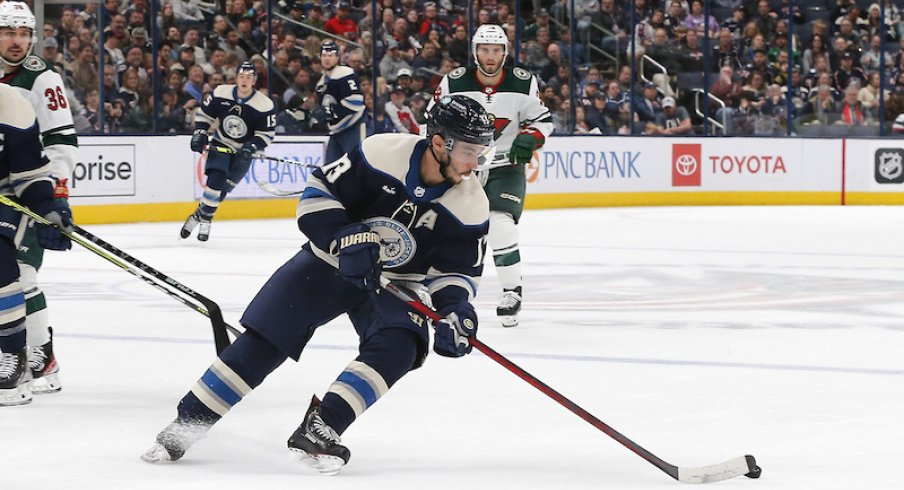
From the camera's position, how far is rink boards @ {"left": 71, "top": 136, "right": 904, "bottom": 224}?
41.7 ft

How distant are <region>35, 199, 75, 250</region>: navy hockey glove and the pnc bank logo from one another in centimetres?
1172

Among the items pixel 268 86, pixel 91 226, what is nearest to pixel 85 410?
pixel 91 226

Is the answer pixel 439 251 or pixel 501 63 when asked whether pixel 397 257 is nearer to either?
pixel 439 251

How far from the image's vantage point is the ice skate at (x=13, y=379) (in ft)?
13.0

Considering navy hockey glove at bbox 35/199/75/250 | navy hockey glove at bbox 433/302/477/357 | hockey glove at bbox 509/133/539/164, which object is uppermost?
hockey glove at bbox 509/133/539/164

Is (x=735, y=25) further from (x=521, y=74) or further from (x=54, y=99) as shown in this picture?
(x=54, y=99)

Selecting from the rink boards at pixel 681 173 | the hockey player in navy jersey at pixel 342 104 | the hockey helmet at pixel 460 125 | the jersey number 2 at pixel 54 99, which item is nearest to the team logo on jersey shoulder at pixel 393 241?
the hockey helmet at pixel 460 125

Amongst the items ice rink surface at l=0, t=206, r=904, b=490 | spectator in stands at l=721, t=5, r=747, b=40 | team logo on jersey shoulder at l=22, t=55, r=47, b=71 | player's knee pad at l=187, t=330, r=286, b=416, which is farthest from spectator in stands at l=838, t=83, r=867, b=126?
player's knee pad at l=187, t=330, r=286, b=416

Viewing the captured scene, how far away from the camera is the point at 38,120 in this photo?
4.21 m

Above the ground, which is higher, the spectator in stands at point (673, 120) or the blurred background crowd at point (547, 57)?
the blurred background crowd at point (547, 57)

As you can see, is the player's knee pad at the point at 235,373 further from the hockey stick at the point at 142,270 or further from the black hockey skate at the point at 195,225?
the black hockey skate at the point at 195,225

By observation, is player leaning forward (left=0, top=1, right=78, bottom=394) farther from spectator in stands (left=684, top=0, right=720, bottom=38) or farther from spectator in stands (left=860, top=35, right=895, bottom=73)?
spectator in stands (left=860, top=35, right=895, bottom=73)

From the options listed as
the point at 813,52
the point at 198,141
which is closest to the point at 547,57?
the point at 813,52

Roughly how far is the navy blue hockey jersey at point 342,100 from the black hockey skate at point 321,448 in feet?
25.6
